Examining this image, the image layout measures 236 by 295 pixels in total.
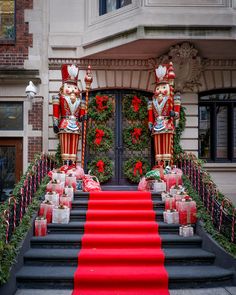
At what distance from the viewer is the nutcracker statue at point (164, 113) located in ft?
27.7

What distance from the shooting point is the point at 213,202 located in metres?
6.39

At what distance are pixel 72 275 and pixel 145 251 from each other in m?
1.30

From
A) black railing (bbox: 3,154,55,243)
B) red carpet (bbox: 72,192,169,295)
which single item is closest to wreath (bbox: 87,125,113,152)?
black railing (bbox: 3,154,55,243)

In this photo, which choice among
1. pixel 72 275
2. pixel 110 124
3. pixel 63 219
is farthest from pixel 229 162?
pixel 72 275

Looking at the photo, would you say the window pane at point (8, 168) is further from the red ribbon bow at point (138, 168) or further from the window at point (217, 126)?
the window at point (217, 126)

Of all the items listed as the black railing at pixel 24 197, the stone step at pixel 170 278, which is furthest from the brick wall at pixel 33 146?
the stone step at pixel 170 278

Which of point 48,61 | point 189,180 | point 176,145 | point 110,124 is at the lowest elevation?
point 189,180

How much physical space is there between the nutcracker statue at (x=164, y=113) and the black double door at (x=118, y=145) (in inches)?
44.2

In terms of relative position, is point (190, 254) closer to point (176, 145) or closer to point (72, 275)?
point (72, 275)

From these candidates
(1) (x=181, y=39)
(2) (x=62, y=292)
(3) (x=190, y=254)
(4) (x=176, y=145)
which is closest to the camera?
(2) (x=62, y=292)

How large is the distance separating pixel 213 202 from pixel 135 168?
341 cm

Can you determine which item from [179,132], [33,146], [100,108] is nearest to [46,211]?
[33,146]

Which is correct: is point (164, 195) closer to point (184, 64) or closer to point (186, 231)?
point (186, 231)

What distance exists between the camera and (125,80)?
380 inches
